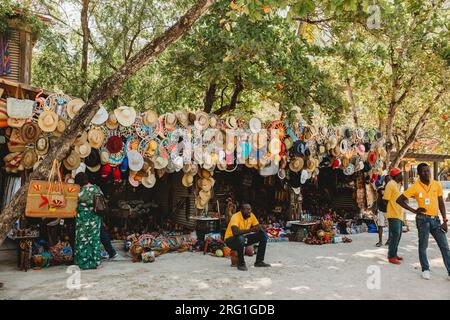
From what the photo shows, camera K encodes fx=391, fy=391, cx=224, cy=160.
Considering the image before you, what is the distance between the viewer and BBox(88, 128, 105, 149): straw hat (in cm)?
713

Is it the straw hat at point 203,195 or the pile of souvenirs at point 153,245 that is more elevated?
the straw hat at point 203,195

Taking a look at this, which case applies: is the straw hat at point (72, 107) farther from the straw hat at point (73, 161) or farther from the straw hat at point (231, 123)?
the straw hat at point (231, 123)

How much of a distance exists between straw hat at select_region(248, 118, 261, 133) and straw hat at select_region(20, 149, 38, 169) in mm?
4610

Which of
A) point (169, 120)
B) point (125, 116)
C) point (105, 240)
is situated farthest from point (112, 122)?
point (105, 240)

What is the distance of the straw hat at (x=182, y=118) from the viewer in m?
8.23

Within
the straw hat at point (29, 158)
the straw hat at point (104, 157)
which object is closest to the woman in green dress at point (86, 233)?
the straw hat at point (104, 157)

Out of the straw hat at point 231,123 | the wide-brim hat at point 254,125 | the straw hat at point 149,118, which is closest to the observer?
the straw hat at point 149,118

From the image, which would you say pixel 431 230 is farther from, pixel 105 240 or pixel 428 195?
pixel 105 240

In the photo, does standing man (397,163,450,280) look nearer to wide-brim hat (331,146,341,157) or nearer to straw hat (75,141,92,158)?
wide-brim hat (331,146,341,157)

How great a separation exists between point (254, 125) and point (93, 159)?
3.75 metres

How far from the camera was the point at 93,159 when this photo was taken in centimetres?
745

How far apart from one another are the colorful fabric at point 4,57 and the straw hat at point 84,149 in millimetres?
5124

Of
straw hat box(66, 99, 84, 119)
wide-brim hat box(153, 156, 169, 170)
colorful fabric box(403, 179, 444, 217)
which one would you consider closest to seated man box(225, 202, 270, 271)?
wide-brim hat box(153, 156, 169, 170)
